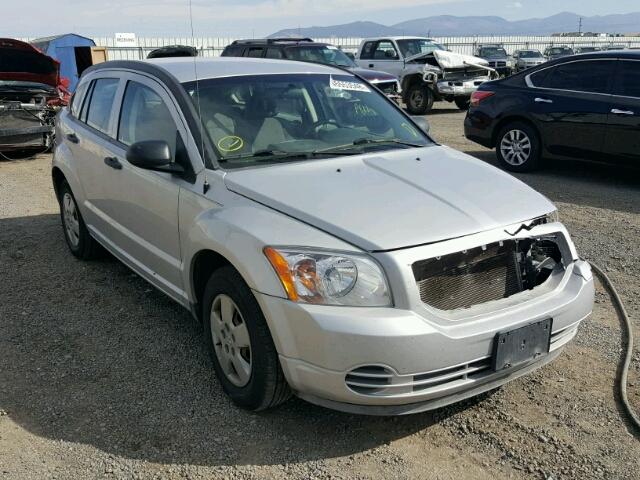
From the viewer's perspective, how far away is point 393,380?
8.94 ft

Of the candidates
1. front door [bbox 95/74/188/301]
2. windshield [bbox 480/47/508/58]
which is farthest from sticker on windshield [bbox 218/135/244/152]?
windshield [bbox 480/47/508/58]

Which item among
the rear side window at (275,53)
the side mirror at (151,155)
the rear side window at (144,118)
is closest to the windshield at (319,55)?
the rear side window at (275,53)

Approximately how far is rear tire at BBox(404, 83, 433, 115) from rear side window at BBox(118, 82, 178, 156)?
13209 mm

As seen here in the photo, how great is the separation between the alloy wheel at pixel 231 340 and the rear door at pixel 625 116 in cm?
628

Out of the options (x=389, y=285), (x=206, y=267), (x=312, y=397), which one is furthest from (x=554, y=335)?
(x=206, y=267)

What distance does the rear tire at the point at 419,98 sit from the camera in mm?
16703

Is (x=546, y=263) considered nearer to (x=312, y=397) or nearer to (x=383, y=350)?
(x=383, y=350)

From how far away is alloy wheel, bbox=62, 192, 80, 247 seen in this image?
5594mm

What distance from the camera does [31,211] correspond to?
24.9ft

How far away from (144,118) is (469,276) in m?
2.41

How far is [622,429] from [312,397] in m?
1.55

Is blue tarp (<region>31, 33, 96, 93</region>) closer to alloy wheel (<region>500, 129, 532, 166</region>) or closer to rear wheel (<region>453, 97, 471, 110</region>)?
rear wheel (<region>453, 97, 471, 110</region>)

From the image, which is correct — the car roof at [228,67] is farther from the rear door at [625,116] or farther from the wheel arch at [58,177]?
the rear door at [625,116]

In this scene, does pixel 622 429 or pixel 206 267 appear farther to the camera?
pixel 206 267
